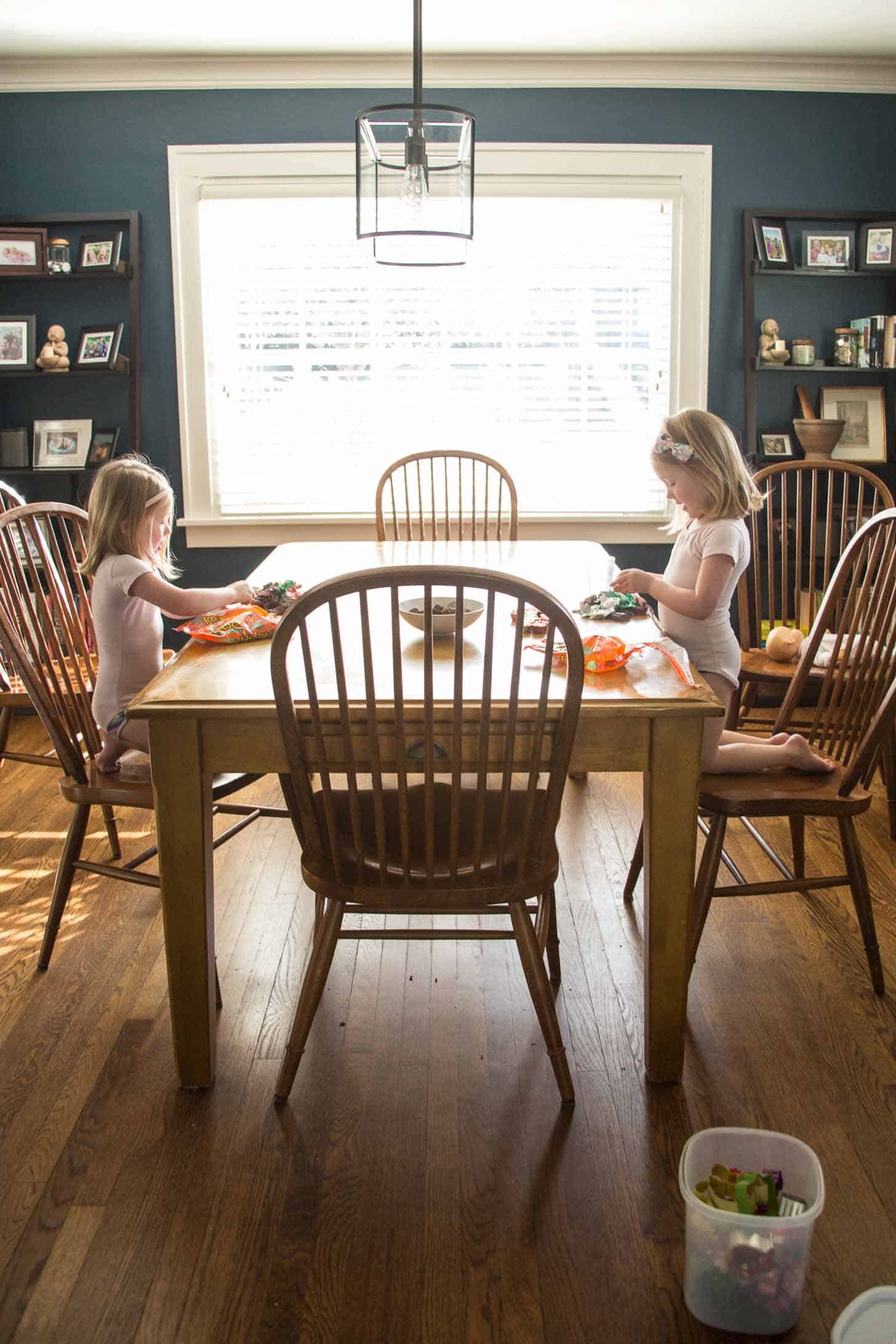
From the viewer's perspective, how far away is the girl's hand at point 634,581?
2508 mm

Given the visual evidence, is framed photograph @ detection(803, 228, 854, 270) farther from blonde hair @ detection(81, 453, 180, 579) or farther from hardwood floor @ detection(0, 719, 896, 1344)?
blonde hair @ detection(81, 453, 180, 579)

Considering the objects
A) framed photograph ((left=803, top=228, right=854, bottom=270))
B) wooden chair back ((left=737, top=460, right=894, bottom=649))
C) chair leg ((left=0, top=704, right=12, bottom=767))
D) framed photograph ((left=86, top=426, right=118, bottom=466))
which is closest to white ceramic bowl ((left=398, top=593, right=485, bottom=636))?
chair leg ((left=0, top=704, right=12, bottom=767))

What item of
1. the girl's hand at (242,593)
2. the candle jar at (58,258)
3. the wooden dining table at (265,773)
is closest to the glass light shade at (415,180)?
the girl's hand at (242,593)

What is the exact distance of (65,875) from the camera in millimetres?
2463

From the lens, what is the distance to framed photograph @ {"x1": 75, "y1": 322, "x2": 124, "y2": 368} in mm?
4367

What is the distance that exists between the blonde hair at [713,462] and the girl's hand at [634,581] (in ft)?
0.71

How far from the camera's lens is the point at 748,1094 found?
205 cm

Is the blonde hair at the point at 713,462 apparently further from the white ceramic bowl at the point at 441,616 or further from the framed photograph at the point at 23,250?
the framed photograph at the point at 23,250

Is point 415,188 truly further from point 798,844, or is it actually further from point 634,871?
point 798,844

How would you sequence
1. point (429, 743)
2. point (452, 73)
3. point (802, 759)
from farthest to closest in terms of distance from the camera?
point (452, 73), point (802, 759), point (429, 743)

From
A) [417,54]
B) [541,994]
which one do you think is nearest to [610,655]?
[541,994]

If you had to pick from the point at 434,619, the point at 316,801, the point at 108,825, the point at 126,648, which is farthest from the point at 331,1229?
the point at 108,825

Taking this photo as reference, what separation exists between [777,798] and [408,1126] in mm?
907

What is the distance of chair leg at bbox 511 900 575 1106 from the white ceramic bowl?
1.92ft
